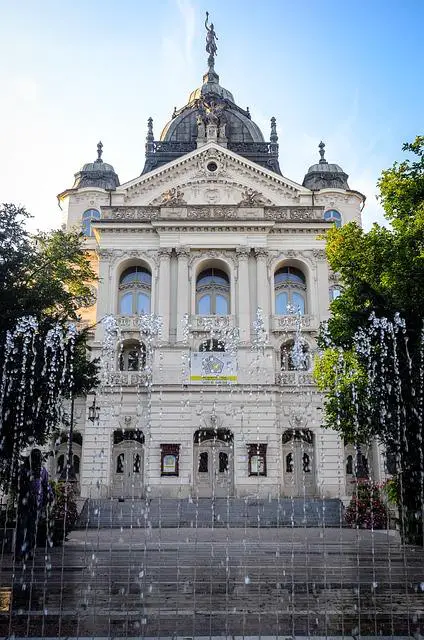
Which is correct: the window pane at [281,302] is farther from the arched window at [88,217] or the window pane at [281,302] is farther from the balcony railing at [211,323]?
the arched window at [88,217]

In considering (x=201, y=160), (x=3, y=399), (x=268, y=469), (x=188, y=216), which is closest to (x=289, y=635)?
(x=3, y=399)

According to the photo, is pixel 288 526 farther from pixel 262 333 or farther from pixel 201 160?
pixel 201 160

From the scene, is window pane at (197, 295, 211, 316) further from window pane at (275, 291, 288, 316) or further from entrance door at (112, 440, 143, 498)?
Result: entrance door at (112, 440, 143, 498)

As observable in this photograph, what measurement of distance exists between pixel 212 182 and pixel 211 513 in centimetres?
2170

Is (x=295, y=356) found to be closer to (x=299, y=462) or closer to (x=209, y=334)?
(x=209, y=334)

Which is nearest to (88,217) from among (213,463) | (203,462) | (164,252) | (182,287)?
(164,252)

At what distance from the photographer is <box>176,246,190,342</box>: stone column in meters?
37.3

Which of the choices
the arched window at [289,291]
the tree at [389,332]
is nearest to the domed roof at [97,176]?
the arched window at [289,291]

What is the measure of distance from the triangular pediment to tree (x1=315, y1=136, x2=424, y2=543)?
1914 cm

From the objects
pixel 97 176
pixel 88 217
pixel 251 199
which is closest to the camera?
pixel 251 199

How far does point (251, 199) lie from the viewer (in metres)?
39.8

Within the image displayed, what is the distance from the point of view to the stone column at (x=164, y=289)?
3738 centimetres

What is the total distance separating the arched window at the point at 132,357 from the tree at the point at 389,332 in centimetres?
1662

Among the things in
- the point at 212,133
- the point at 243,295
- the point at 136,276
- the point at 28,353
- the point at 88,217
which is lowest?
the point at 28,353
